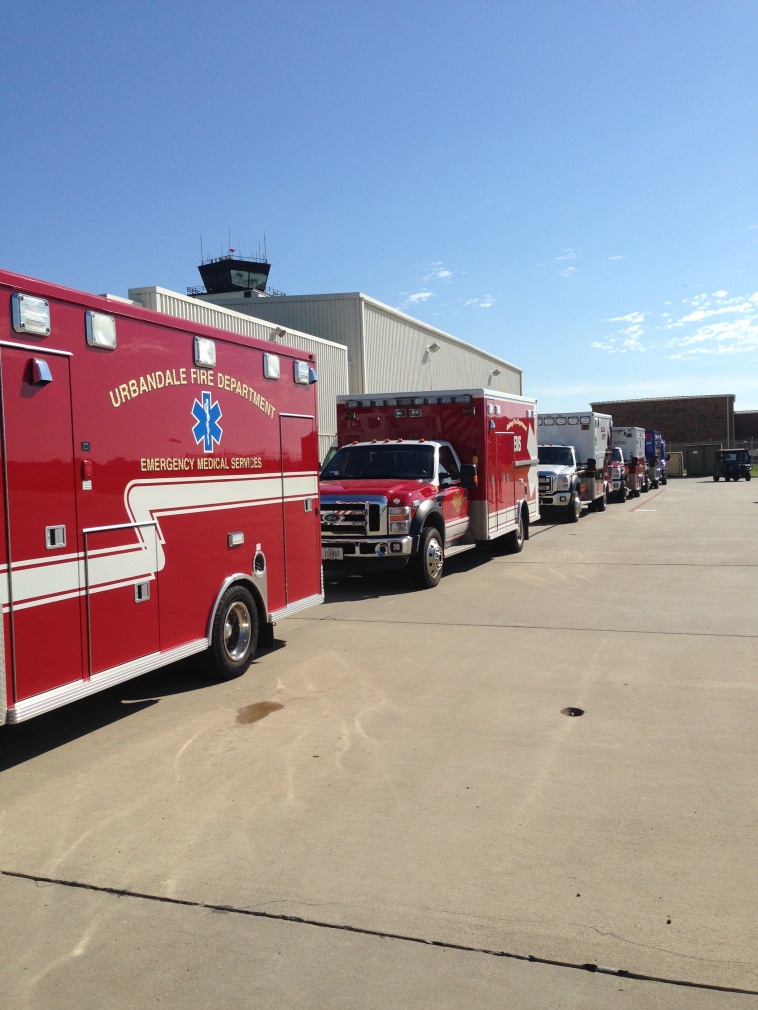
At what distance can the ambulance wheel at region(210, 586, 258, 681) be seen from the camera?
7.57m

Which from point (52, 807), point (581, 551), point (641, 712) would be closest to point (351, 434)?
point (581, 551)

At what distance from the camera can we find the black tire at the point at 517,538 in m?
16.6

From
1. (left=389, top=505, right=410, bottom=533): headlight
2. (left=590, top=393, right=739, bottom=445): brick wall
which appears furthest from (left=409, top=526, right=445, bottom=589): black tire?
(left=590, top=393, right=739, bottom=445): brick wall

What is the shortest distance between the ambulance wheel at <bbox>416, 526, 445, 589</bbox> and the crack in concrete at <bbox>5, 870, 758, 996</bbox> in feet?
28.4

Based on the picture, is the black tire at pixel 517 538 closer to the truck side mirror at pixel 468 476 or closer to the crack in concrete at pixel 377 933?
the truck side mirror at pixel 468 476

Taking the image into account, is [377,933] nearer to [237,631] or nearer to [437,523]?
[237,631]

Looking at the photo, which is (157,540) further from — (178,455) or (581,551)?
(581,551)

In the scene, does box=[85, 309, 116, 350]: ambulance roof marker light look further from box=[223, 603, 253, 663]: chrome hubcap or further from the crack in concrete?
the crack in concrete

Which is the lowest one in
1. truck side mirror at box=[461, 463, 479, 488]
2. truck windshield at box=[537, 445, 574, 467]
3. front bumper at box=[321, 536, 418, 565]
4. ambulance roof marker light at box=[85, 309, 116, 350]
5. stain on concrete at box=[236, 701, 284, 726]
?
stain on concrete at box=[236, 701, 284, 726]

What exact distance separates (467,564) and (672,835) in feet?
36.9

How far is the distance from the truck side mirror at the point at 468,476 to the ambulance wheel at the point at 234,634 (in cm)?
634

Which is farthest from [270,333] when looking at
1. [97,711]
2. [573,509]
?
[97,711]

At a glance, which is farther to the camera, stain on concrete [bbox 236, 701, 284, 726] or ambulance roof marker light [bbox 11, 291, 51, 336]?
stain on concrete [bbox 236, 701, 284, 726]

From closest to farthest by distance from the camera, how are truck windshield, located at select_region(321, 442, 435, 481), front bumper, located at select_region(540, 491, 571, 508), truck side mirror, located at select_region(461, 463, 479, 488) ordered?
truck windshield, located at select_region(321, 442, 435, 481) < truck side mirror, located at select_region(461, 463, 479, 488) < front bumper, located at select_region(540, 491, 571, 508)
